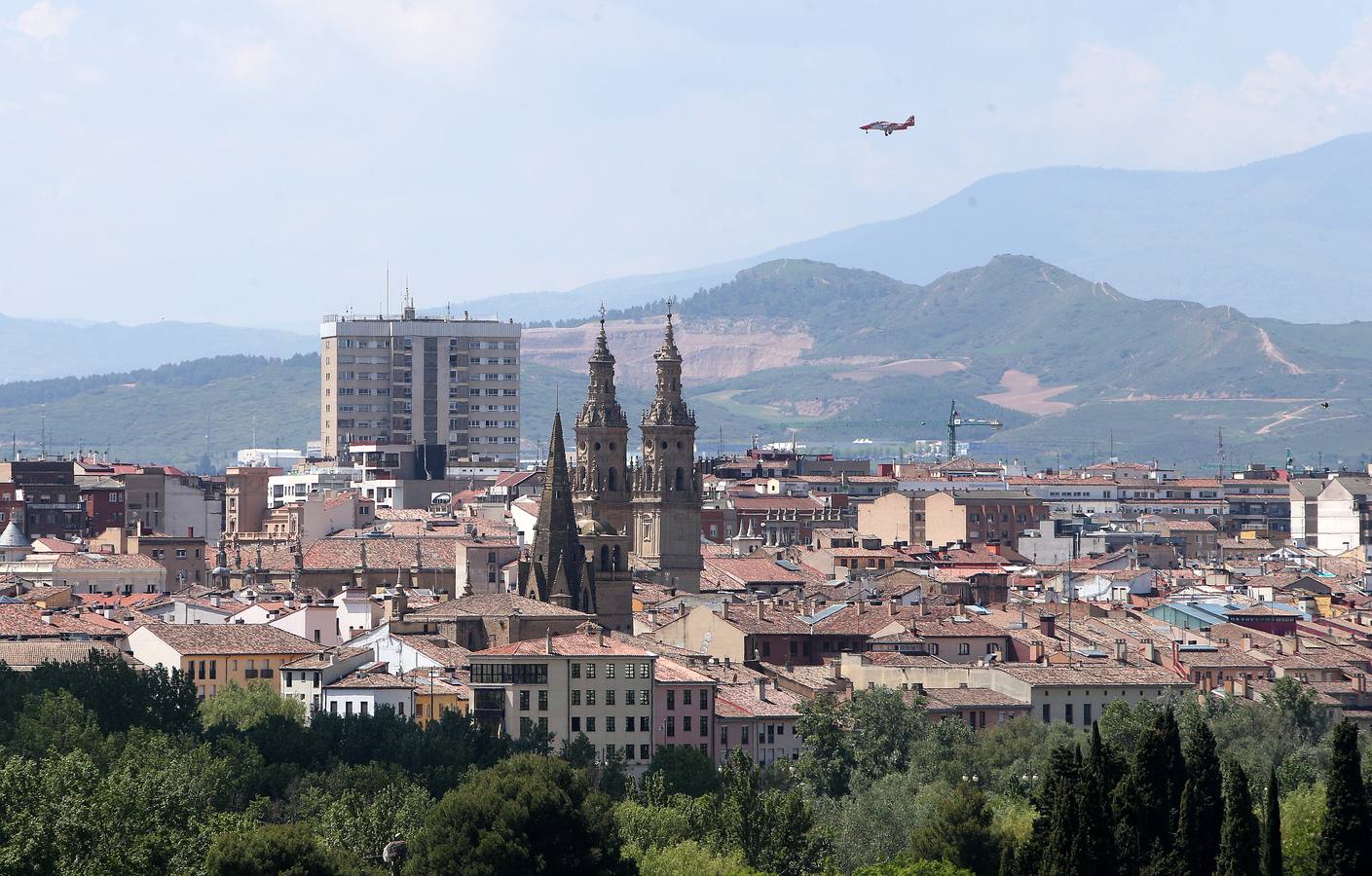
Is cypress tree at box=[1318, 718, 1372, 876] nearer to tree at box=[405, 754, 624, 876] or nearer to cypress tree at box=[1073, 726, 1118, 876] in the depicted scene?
cypress tree at box=[1073, 726, 1118, 876]

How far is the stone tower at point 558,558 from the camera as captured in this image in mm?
147625

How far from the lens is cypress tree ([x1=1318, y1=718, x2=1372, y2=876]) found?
7681 centimetres

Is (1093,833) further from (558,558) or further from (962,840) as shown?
(558,558)

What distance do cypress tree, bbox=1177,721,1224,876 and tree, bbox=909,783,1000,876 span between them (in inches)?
375

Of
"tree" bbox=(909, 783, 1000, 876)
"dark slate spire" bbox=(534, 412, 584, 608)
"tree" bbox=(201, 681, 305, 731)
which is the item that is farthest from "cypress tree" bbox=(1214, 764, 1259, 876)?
"dark slate spire" bbox=(534, 412, 584, 608)

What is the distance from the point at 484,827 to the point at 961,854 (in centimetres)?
1320

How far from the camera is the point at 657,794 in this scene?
99.2 m

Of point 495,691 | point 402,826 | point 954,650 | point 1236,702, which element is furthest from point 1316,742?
point 402,826

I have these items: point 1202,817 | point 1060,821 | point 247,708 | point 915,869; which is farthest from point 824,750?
point 1060,821

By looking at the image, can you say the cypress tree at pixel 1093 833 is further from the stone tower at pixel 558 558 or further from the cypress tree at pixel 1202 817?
the stone tower at pixel 558 558

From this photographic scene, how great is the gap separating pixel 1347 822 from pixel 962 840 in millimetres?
16460

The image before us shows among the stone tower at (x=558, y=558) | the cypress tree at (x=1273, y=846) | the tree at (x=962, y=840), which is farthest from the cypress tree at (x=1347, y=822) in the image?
the stone tower at (x=558, y=558)

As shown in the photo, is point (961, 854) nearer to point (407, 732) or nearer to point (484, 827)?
point (484, 827)

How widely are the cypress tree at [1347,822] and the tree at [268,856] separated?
22.1m
